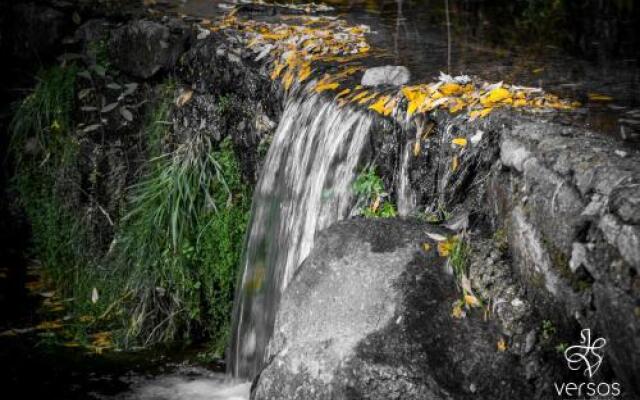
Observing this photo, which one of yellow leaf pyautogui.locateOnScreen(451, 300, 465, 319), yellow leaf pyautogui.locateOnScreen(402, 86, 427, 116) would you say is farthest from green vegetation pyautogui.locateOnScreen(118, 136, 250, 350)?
yellow leaf pyautogui.locateOnScreen(451, 300, 465, 319)

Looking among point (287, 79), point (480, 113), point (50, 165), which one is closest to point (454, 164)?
point (480, 113)

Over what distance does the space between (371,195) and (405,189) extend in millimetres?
200

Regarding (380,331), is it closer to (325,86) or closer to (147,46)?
(325,86)

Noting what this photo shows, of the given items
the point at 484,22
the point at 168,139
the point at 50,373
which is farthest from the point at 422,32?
the point at 50,373

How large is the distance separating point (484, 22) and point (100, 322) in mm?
3979

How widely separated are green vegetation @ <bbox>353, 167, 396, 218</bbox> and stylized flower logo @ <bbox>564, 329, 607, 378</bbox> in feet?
4.35

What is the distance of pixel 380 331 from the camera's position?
3246 millimetres

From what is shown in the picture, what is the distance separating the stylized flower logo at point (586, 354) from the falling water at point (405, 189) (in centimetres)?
123

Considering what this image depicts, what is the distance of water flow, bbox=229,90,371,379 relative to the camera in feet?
14.5

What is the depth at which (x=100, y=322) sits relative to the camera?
20.5ft

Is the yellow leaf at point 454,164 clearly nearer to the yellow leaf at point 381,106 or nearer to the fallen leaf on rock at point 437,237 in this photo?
the fallen leaf on rock at point 437,237

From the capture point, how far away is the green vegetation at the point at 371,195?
4191 mm

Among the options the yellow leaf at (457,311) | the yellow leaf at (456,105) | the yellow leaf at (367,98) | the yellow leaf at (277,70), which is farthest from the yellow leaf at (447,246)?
the yellow leaf at (277,70)

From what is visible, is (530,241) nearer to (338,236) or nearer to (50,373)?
(338,236)
